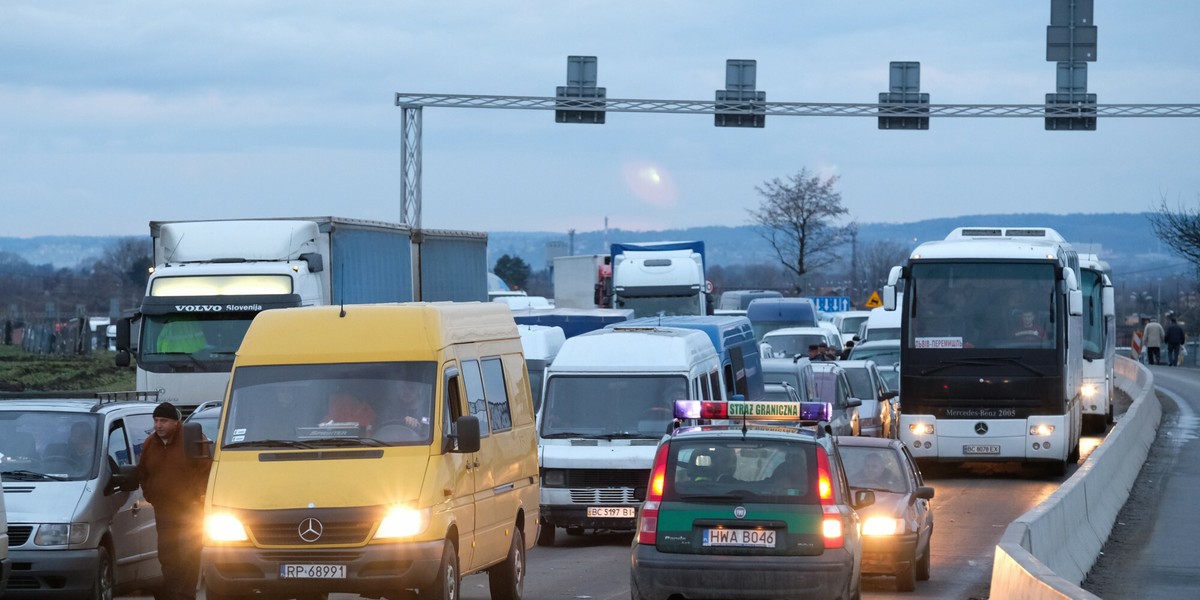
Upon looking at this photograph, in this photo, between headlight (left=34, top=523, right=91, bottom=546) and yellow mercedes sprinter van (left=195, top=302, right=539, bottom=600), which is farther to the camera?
headlight (left=34, top=523, right=91, bottom=546)

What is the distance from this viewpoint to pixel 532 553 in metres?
17.6

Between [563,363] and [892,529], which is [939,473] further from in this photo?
[892,529]

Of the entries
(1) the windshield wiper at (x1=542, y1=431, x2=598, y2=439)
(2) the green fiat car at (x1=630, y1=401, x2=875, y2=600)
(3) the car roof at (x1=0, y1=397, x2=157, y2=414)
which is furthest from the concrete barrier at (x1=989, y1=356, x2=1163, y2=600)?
(3) the car roof at (x1=0, y1=397, x2=157, y2=414)

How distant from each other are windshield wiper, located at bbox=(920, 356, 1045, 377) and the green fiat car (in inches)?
542

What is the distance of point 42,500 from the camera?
1212 centimetres

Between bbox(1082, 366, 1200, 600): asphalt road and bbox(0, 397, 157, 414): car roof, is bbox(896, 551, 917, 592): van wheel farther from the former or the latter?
bbox(0, 397, 157, 414): car roof

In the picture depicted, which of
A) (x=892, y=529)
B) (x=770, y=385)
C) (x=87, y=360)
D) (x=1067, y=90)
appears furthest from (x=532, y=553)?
(x=87, y=360)

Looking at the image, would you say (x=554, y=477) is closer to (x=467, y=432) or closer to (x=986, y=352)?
(x=467, y=432)

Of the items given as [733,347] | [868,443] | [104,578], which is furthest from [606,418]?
[104,578]

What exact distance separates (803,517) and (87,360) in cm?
4796

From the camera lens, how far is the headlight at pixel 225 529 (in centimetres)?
1102

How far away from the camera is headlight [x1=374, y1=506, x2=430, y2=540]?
10938mm

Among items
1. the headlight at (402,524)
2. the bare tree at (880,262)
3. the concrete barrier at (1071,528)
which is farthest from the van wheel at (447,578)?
the bare tree at (880,262)

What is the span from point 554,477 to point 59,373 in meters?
31.7
